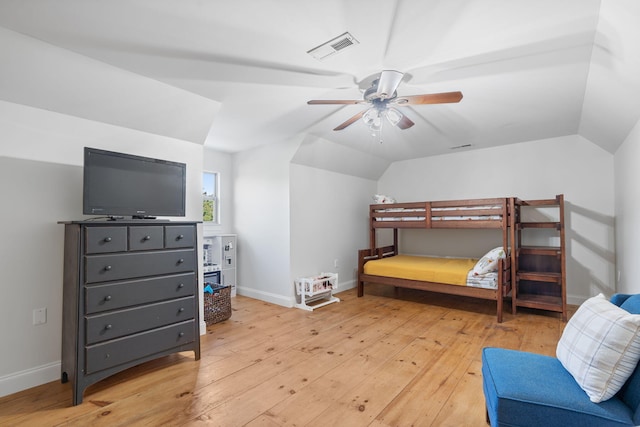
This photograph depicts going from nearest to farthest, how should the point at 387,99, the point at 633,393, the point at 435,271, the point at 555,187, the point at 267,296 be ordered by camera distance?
the point at 633,393, the point at 387,99, the point at 435,271, the point at 555,187, the point at 267,296

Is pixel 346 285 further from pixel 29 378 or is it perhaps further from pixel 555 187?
pixel 29 378

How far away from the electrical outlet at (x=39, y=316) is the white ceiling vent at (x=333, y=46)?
8.99ft

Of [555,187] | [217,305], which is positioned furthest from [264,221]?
[555,187]

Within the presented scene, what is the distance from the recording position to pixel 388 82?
7.36 feet

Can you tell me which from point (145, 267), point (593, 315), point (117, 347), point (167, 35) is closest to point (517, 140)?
point (593, 315)

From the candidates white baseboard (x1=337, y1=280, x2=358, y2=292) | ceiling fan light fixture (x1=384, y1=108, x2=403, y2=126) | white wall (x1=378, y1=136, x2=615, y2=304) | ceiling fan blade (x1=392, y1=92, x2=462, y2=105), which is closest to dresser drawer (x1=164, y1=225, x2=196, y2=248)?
ceiling fan light fixture (x1=384, y1=108, x2=403, y2=126)

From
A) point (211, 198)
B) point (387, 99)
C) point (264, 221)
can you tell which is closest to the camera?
point (387, 99)

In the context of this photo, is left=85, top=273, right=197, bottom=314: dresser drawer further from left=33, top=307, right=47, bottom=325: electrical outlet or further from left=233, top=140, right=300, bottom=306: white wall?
left=233, top=140, right=300, bottom=306: white wall

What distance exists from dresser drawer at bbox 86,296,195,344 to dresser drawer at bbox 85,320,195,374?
1.7 inches

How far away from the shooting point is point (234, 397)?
82.2 inches

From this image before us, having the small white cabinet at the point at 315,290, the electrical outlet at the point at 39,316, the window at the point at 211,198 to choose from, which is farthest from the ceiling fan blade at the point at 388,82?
the window at the point at 211,198

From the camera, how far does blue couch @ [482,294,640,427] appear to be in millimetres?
1258

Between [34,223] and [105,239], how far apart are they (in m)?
0.64

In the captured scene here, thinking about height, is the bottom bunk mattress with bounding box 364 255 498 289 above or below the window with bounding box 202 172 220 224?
below
